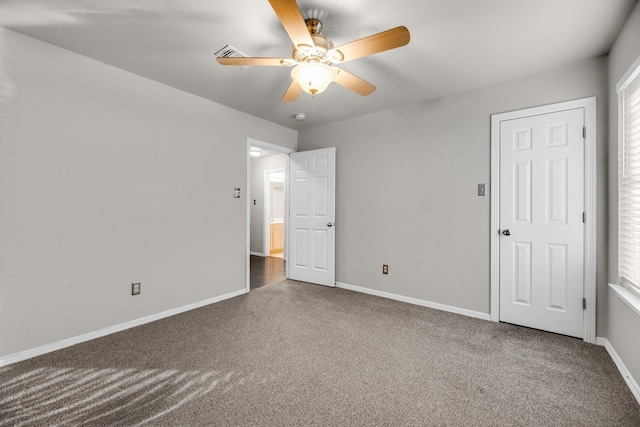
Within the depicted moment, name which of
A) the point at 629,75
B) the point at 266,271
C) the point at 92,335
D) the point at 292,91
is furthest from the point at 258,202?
the point at 629,75

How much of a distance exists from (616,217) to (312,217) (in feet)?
10.4

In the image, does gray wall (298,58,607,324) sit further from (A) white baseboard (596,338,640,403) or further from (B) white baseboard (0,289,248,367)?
(B) white baseboard (0,289,248,367)

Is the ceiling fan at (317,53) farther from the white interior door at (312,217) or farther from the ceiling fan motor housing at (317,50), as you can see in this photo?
the white interior door at (312,217)

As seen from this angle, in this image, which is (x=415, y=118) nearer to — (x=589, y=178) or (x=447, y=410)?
(x=589, y=178)

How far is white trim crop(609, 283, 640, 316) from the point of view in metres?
1.71

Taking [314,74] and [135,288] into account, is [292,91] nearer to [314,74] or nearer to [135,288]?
[314,74]

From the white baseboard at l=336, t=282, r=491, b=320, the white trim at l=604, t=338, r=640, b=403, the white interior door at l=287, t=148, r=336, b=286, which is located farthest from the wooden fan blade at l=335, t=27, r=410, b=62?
the white baseboard at l=336, t=282, r=491, b=320

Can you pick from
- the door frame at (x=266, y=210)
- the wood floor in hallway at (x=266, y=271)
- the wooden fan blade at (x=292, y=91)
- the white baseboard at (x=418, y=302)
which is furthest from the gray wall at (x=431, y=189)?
the door frame at (x=266, y=210)

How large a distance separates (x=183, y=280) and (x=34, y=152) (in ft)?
5.53

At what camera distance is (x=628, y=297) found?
1.84 meters

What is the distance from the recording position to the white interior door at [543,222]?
248 cm

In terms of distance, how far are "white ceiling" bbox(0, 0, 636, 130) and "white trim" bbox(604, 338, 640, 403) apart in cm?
234

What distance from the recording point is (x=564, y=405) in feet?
5.45

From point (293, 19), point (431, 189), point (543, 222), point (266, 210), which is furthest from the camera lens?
point (266, 210)
